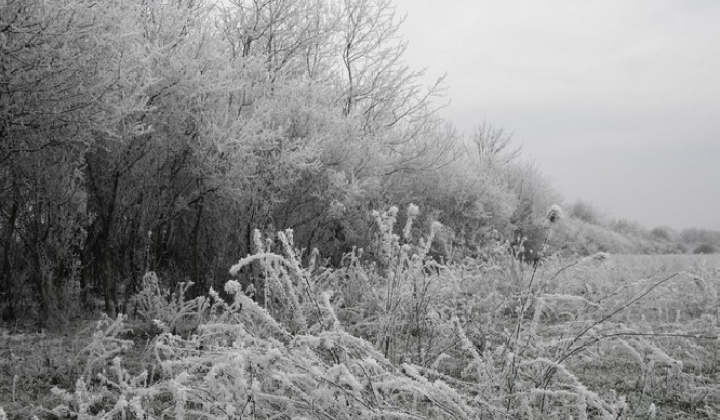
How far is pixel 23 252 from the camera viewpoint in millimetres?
6586

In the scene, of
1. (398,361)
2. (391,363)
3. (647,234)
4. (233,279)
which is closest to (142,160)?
(233,279)

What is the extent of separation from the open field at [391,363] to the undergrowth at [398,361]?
0.02 m

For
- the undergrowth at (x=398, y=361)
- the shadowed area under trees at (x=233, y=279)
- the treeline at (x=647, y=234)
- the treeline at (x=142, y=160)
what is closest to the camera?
the undergrowth at (x=398, y=361)

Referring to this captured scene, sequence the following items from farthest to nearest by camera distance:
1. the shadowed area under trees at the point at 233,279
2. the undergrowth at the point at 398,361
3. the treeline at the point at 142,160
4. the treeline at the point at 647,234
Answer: the treeline at the point at 647,234, the treeline at the point at 142,160, the shadowed area under trees at the point at 233,279, the undergrowth at the point at 398,361

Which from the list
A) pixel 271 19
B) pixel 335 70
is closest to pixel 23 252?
pixel 271 19

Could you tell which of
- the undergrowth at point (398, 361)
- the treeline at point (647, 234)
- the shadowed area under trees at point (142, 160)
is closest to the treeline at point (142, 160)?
the shadowed area under trees at point (142, 160)

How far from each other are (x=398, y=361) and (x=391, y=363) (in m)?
1.27

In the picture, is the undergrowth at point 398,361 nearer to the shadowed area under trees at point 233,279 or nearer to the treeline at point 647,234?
the shadowed area under trees at point 233,279

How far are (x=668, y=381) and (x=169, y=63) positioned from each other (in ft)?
20.5

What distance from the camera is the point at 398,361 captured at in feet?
11.8

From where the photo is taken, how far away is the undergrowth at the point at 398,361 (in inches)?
77.7

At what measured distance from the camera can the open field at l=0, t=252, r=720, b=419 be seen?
6.51ft

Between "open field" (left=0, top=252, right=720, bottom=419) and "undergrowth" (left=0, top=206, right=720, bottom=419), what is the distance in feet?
0.05

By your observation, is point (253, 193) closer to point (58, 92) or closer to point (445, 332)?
point (58, 92)
